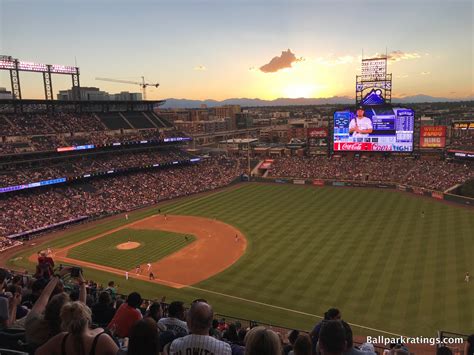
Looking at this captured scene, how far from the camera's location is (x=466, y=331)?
69.4ft

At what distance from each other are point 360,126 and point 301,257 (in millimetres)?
40697

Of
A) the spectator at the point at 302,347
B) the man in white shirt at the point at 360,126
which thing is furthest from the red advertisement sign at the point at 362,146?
the spectator at the point at 302,347

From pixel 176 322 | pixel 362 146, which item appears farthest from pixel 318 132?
pixel 176 322

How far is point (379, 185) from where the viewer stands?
64.2 meters

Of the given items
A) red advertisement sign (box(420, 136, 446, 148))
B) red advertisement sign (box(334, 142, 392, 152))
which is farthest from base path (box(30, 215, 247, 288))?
red advertisement sign (box(420, 136, 446, 148))

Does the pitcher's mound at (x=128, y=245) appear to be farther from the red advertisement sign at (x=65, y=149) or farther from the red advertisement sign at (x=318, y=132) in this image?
the red advertisement sign at (x=318, y=132)

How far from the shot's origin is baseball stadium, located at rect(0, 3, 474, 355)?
6438mm

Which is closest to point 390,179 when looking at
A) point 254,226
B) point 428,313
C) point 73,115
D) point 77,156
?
point 254,226

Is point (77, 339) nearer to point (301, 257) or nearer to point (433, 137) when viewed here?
point (301, 257)

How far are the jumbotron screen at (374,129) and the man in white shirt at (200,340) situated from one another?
67.0 meters

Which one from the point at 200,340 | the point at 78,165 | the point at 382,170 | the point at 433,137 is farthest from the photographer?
the point at 382,170

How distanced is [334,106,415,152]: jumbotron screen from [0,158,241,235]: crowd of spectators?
22322mm

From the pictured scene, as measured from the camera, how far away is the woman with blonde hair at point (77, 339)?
421cm

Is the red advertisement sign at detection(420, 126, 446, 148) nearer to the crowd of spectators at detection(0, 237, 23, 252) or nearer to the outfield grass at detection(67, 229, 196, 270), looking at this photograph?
the outfield grass at detection(67, 229, 196, 270)
